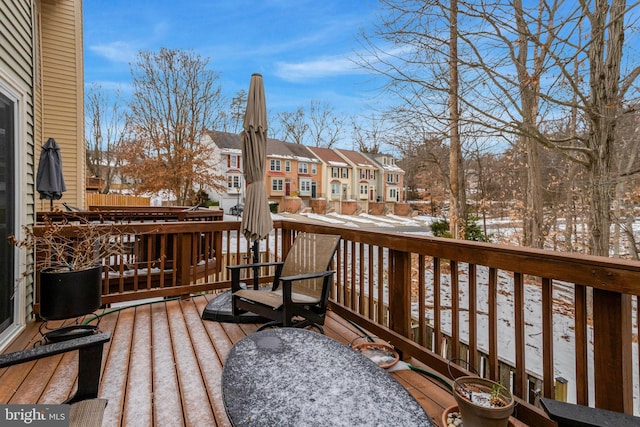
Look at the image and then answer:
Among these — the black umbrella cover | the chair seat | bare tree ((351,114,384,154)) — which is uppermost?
bare tree ((351,114,384,154))

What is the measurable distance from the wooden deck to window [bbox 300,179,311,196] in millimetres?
29587

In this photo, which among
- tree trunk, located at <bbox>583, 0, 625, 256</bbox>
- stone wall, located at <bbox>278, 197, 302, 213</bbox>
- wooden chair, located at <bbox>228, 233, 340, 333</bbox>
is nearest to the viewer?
wooden chair, located at <bbox>228, 233, 340, 333</bbox>

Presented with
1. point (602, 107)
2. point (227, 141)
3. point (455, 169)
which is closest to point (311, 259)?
point (602, 107)

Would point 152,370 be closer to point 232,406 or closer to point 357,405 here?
point 232,406

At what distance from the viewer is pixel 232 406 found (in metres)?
1.37

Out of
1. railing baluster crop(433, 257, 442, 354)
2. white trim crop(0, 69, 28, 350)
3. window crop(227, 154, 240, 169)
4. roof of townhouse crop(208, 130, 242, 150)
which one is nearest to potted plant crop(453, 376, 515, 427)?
railing baluster crop(433, 257, 442, 354)

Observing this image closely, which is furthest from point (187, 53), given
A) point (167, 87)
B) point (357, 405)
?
point (357, 405)

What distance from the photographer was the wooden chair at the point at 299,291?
111 inches

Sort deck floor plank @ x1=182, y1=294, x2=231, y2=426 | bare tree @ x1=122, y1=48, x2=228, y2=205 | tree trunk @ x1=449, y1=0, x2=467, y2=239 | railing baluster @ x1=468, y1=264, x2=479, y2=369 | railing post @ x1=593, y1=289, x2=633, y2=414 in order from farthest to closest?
bare tree @ x1=122, y1=48, x2=228, y2=205
tree trunk @ x1=449, y1=0, x2=467, y2=239
railing baluster @ x1=468, y1=264, x2=479, y2=369
deck floor plank @ x1=182, y1=294, x2=231, y2=426
railing post @ x1=593, y1=289, x2=633, y2=414

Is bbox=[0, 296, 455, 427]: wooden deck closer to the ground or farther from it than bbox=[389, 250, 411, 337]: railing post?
closer to the ground

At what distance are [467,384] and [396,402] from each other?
2.01ft

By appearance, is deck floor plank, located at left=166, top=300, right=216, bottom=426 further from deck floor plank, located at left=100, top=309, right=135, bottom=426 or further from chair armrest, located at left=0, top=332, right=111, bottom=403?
chair armrest, located at left=0, top=332, right=111, bottom=403

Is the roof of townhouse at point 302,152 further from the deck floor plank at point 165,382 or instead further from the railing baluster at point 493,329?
the railing baluster at point 493,329

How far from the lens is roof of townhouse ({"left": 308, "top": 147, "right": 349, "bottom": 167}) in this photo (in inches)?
1366
